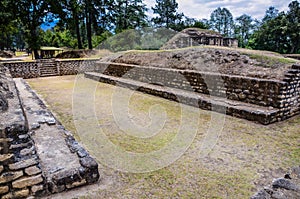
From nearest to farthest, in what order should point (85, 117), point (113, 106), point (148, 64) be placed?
point (85, 117), point (113, 106), point (148, 64)

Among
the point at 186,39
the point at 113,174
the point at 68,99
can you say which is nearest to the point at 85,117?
the point at 68,99

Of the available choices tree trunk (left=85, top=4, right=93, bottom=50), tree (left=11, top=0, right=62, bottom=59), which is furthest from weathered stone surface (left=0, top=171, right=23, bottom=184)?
tree trunk (left=85, top=4, right=93, bottom=50)

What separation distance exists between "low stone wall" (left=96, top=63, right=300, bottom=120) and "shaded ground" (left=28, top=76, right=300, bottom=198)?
0.51m

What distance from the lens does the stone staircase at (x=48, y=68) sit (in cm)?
1346

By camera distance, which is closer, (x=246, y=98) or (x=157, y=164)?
(x=157, y=164)

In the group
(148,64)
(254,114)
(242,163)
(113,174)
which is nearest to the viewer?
(113,174)

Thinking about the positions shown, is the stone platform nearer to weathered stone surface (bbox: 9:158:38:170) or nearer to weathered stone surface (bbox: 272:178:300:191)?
weathered stone surface (bbox: 9:158:38:170)

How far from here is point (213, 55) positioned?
7.58 meters

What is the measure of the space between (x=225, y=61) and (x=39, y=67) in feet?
36.0

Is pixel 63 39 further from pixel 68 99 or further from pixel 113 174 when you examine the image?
pixel 113 174

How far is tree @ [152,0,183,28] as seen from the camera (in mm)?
38406

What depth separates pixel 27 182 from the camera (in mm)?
2391

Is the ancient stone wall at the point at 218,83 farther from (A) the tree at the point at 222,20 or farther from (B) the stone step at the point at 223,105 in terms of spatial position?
(A) the tree at the point at 222,20

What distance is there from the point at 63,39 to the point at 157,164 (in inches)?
1456
